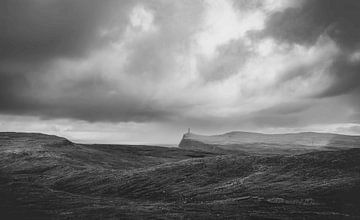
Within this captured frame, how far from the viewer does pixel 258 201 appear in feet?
157

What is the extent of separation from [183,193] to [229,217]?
70.7 ft

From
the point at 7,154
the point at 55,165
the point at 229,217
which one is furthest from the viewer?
the point at 7,154

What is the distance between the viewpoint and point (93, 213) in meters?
43.1

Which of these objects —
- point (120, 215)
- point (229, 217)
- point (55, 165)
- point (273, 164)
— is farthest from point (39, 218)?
point (55, 165)

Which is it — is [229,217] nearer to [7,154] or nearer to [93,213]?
[93,213]

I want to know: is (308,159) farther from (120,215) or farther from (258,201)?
(120,215)

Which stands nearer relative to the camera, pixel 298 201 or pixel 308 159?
pixel 298 201

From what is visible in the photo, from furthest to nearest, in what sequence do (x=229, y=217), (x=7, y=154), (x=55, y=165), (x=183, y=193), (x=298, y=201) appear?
(x=7, y=154)
(x=55, y=165)
(x=183, y=193)
(x=298, y=201)
(x=229, y=217)

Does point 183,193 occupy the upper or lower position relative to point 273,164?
lower

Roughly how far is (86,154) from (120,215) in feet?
321

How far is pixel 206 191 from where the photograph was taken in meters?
59.0

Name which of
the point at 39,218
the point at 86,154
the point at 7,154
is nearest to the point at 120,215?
the point at 39,218

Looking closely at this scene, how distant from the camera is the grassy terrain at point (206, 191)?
4209cm

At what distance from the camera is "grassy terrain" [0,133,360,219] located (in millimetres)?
42094
